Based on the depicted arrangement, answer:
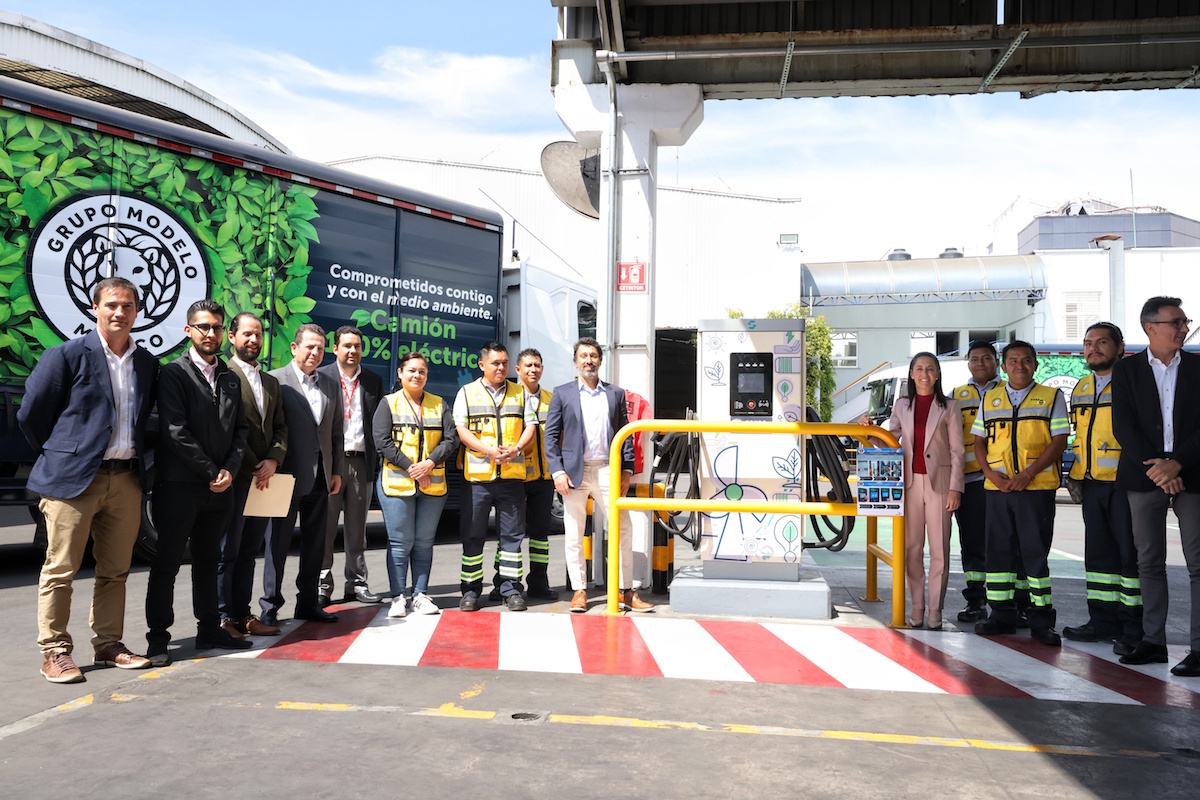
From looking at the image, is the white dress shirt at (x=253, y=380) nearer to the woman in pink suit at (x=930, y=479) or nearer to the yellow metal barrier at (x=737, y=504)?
the yellow metal barrier at (x=737, y=504)

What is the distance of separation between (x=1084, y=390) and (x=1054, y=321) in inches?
1216

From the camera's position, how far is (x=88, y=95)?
13.9 meters

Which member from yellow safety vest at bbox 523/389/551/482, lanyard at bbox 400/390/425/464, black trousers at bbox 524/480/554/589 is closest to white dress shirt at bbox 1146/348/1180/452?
yellow safety vest at bbox 523/389/551/482

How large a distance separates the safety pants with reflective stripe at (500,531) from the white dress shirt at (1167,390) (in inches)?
156

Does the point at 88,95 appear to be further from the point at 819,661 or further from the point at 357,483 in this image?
the point at 819,661

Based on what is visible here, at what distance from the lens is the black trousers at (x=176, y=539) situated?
16.1ft

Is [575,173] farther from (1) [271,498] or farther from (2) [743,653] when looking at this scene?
(2) [743,653]

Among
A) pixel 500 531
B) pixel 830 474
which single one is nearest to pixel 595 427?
pixel 500 531

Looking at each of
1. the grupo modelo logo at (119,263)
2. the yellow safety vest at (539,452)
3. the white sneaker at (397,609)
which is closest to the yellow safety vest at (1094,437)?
the yellow safety vest at (539,452)

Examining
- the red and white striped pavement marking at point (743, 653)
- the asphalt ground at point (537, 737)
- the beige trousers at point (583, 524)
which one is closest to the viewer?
the asphalt ground at point (537, 737)

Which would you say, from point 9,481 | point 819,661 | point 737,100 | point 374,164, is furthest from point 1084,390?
point 374,164

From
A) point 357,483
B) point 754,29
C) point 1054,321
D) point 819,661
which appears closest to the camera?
A: point 819,661

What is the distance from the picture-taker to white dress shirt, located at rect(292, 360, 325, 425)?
6000 mm

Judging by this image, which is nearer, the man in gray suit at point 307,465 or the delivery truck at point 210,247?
the man in gray suit at point 307,465
